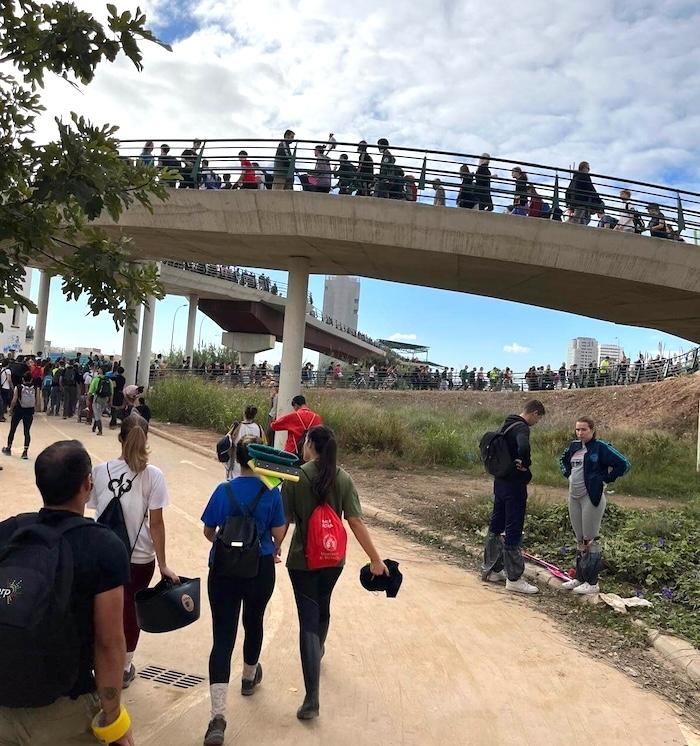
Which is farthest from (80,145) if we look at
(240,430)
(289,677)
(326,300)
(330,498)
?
(326,300)

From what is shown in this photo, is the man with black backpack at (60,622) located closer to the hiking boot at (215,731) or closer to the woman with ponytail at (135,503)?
the hiking boot at (215,731)

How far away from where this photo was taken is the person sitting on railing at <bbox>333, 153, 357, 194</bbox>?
14461 mm

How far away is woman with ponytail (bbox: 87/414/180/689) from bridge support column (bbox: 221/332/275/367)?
52585mm

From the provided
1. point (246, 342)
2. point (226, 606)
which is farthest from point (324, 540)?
point (246, 342)

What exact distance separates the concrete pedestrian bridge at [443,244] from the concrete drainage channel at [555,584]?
6.20 meters

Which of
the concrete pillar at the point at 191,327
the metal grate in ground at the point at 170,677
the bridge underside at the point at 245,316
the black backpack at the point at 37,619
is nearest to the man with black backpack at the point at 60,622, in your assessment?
the black backpack at the point at 37,619

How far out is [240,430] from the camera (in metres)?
7.93

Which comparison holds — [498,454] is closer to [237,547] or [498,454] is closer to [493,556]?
[493,556]

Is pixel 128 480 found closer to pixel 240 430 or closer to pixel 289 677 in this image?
pixel 289 677

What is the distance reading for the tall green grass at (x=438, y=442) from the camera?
608 inches

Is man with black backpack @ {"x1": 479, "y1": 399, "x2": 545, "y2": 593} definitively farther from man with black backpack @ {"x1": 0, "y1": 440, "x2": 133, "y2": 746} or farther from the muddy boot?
man with black backpack @ {"x1": 0, "y1": 440, "x2": 133, "y2": 746}

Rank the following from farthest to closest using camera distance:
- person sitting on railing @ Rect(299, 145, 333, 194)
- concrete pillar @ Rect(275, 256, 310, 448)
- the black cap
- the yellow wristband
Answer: concrete pillar @ Rect(275, 256, 310, 448) → person sitting on railing @ Rect(299, 145, 333, 194) → the black cap → the yellow wristband

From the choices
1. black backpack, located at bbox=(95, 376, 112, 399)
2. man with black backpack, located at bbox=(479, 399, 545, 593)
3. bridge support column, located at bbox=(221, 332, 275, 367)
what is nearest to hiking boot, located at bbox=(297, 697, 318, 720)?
man with black backpack, located at bbox=(479, 399, 545, 593)

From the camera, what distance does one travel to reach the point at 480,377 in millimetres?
38562
